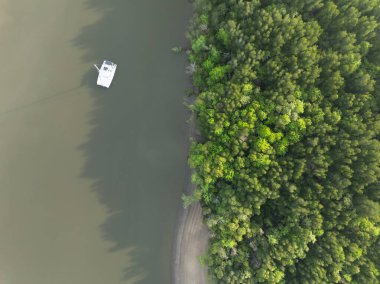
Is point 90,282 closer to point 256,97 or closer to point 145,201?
point 145,201

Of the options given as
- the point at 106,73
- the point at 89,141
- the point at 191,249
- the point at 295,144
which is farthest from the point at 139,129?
the point at 295,144

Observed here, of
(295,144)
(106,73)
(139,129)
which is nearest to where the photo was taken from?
(295,144)

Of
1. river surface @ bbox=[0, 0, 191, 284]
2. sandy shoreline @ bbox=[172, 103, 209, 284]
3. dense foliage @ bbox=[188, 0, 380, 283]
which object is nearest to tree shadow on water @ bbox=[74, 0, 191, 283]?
river surface @ bbox=[0, 0, 191, 284]

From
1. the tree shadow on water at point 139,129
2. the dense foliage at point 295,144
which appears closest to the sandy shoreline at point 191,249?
the tree shadow on water at point 139,129

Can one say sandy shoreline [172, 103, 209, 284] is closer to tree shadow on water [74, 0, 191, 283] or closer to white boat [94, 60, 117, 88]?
tree shadow on water [74, 0, 191, 283]

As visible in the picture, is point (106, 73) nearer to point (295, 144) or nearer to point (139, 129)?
point (139, 129)

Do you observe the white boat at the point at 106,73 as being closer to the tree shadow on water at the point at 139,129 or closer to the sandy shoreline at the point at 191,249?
the tree shadow on water at the point at 139,129
